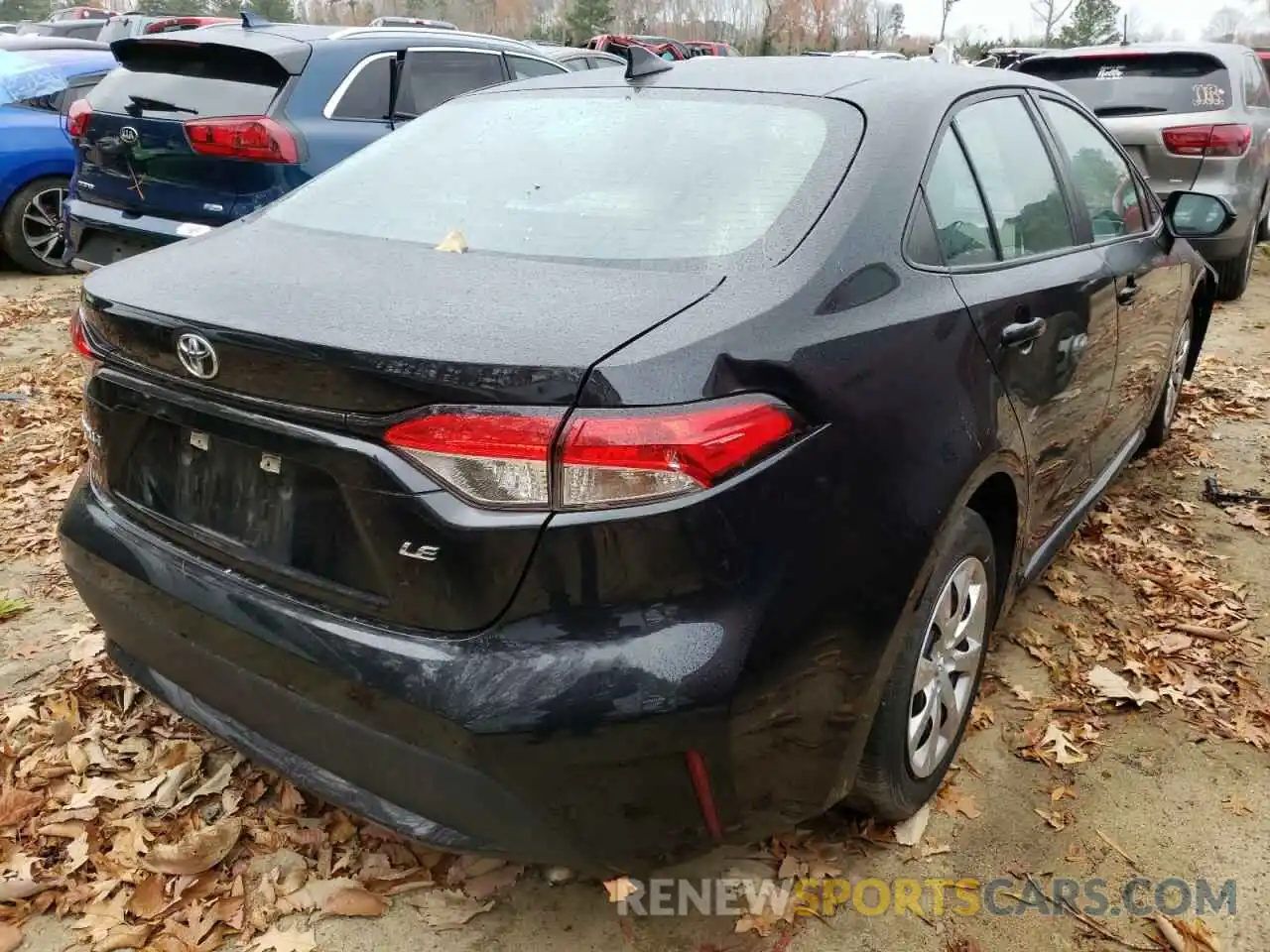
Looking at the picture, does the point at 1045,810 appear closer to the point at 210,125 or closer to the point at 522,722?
the point at 522,722

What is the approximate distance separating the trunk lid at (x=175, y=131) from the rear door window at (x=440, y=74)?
0.90 metres

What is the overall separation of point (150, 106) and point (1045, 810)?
5.49m

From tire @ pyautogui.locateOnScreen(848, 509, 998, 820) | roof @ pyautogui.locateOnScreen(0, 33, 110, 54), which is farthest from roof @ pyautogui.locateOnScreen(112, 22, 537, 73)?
tire @ pyautogui.locateOnScreen(848, 509, 998, 820)

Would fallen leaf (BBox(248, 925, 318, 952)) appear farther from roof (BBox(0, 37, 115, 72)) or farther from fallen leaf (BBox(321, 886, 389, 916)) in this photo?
roof (BBox(0, 37, 115, 72))

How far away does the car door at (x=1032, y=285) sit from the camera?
231cm

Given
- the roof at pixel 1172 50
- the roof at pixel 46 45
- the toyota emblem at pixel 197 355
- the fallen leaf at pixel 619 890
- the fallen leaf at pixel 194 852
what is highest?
the roof at pixel 46 45

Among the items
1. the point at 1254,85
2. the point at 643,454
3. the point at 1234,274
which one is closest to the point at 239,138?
the point at 643,454

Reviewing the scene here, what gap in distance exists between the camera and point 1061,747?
2742 millimetres

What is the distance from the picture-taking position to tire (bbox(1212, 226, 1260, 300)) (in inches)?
298

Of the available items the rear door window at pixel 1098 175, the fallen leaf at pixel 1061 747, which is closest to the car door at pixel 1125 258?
the rear door window at pixel 1098 175

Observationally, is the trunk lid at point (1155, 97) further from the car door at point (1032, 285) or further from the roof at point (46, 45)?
the roof at point (46, 45)

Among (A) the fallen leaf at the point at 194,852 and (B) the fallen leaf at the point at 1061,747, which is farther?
(B) the fallen leaf at the point at 1061,747

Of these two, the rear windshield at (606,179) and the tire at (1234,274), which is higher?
the rear windshield at (606,179)

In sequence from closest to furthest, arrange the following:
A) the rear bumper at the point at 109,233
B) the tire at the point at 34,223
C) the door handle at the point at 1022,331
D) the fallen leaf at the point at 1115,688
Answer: the door handle at the point at 1022,331 → the fallen leaf at the point at 1115,688 → the rear bumper at the point at 109,233 → the tire at the point at 34,223
